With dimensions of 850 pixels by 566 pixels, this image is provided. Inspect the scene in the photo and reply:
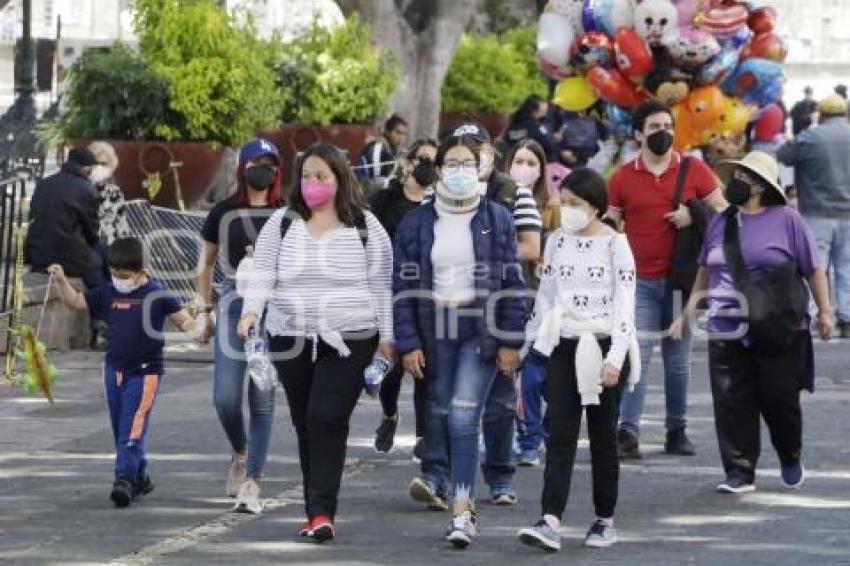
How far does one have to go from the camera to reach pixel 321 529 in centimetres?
1027

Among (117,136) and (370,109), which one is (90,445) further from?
(370,109)

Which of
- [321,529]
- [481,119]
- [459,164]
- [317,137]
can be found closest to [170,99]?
Answer: [317,137]

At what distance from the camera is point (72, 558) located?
390 inches

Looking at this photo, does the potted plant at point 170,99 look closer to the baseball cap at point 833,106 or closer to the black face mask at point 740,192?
the baseball cap at point 833,106

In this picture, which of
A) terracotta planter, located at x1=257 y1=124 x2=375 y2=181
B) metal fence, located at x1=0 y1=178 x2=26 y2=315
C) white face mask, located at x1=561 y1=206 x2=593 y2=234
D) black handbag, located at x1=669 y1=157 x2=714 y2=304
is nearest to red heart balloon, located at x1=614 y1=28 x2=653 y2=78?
metal fence, located at x1=0 y1=178 x2=26 y2=315

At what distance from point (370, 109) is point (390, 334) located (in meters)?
16.0

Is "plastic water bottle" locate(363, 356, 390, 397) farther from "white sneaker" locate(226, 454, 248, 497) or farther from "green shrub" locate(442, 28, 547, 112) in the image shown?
"green shrub" locate(442, 28, 547, 112)

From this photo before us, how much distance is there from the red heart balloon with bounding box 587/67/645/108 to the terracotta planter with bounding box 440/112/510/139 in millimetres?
18065

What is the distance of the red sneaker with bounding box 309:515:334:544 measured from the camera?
10.3 metres

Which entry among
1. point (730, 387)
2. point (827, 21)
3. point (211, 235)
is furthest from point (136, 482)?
point (827, 21)

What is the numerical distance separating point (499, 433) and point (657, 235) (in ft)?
6.95

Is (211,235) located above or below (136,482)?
above

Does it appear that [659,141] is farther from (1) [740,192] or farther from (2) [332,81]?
(2) [332,81]

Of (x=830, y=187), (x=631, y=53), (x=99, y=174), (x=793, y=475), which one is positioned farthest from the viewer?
(x=631, y=53)
